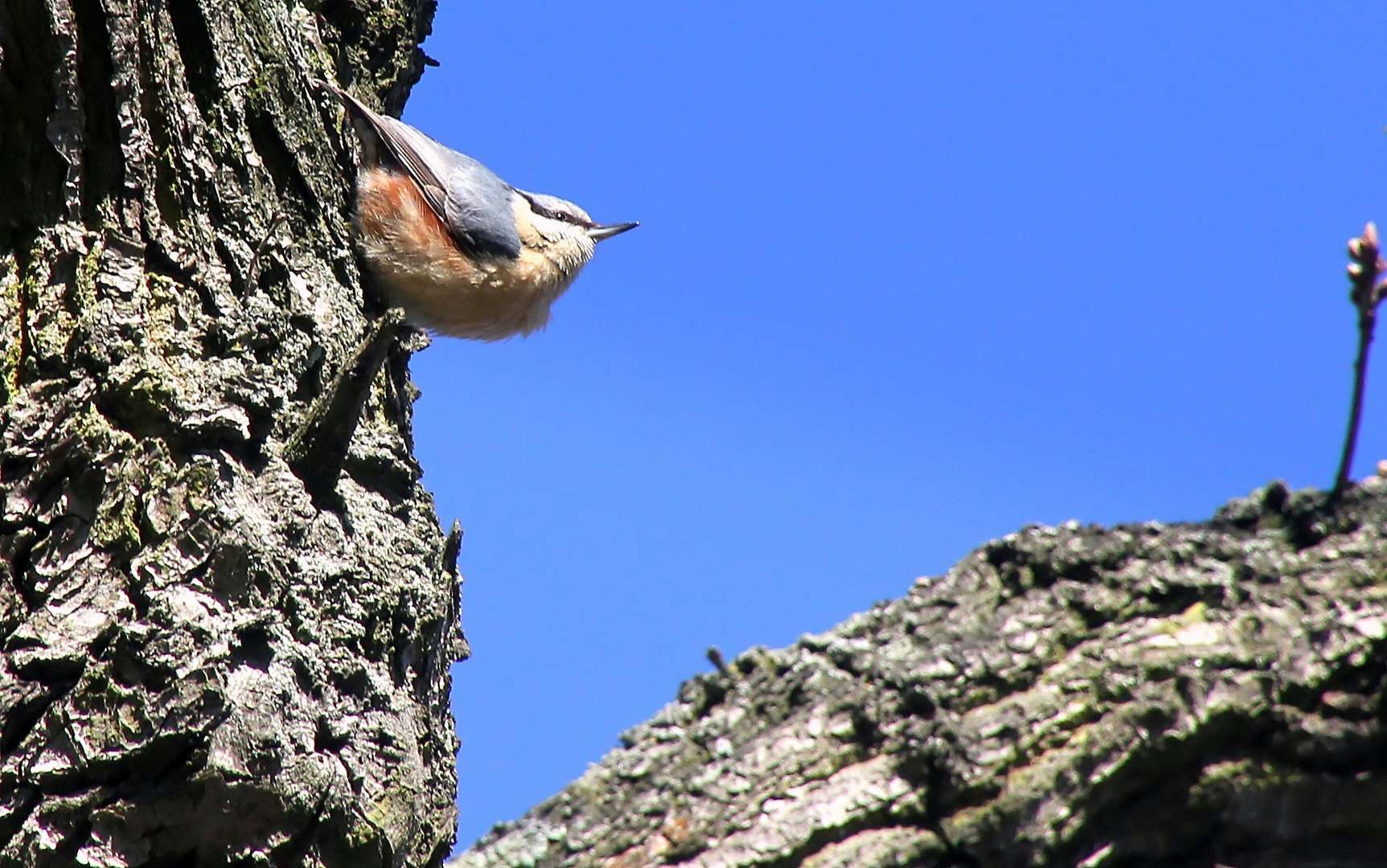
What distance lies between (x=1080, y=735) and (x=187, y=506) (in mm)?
1588

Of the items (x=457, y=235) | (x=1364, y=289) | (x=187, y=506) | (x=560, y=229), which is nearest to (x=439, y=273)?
(x=457, y=235)

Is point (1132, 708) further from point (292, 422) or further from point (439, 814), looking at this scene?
point (292, 422)

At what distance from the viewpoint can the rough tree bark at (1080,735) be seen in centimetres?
216

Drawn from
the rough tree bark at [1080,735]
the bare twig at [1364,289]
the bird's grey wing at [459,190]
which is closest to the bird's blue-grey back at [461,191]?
the bird's grey wing at [459,190]

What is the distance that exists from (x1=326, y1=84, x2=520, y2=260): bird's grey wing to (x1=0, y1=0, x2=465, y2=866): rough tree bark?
762mm

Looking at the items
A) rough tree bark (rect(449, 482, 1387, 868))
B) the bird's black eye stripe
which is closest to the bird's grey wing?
the bird's black eye stripe

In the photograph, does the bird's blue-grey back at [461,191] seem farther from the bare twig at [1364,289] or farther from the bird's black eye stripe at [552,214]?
the bare twig at [1364,289]

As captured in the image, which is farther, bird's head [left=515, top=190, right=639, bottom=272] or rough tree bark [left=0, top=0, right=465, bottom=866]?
bird's head [left=515, top=190, right=639, bottom=272]

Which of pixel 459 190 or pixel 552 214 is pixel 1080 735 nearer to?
pixel 459 190

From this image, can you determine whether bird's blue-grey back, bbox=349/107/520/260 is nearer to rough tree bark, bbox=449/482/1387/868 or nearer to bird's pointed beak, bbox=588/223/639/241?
bird's pointed beak, bbox=588/223/639/241

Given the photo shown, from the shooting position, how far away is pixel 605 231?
454 cm

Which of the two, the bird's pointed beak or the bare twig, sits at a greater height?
the bird's pointed beak

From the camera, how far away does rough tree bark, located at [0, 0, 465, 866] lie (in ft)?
5.63

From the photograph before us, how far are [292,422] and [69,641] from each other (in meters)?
0.60
